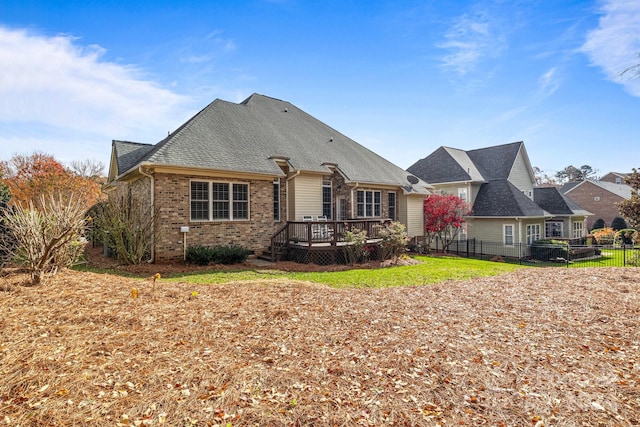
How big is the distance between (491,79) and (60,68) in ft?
54.1

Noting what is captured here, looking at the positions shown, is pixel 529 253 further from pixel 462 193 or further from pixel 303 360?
→ pixel 303 360

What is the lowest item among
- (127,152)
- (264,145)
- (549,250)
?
Result: (549,250)

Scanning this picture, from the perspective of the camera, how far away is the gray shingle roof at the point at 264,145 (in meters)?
12.5

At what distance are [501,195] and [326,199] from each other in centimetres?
1357

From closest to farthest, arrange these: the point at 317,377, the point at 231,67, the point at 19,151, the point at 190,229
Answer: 1. the point at 317,377
2. the point at 190,229
3. the point at 231,67
4. the point at 19,151

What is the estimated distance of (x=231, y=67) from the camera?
45.8 ft

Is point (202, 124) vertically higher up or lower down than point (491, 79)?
lower down

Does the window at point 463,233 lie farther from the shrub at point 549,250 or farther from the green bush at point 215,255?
the green bush at point 215,255

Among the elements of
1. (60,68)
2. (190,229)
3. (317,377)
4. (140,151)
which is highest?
(60,68)

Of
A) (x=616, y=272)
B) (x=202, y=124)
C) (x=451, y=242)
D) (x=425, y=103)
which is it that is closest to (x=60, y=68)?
(x=202, y=124)

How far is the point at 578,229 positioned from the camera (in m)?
25.4

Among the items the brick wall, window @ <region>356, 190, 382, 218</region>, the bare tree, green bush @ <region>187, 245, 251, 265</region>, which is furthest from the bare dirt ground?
the brick wall

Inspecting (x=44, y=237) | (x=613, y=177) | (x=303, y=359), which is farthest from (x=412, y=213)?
(x=613, y=177)

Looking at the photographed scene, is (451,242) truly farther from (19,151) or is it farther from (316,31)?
(19,151)
